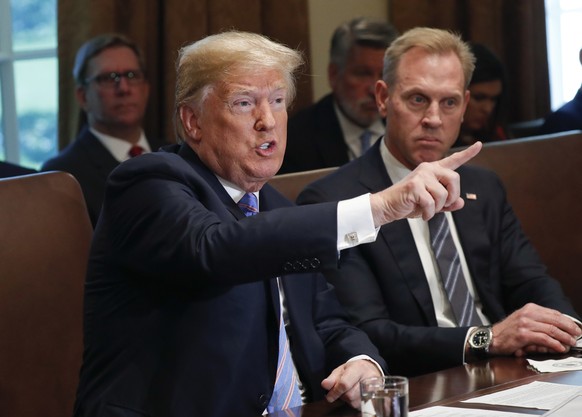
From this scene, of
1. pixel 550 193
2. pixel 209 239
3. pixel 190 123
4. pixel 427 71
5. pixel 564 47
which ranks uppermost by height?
pixel 564 47

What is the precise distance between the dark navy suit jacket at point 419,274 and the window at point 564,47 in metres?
2.80

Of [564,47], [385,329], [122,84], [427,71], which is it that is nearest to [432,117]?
[427,71]

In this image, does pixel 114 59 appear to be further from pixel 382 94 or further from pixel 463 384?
pixel 463 384

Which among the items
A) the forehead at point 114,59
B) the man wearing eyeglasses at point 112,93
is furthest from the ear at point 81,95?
the forehead at point 114,59

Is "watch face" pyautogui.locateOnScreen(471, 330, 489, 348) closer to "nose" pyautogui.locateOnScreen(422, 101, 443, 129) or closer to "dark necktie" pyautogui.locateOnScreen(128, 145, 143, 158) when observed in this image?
"nose" pyautogui.locateOnScreen(422, 101, 443, 129)

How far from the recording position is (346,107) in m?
4.70

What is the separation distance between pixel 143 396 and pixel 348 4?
368 cm

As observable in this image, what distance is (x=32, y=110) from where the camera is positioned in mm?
4961

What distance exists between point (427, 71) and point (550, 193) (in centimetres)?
84

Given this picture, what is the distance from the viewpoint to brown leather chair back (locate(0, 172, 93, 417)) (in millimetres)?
2496

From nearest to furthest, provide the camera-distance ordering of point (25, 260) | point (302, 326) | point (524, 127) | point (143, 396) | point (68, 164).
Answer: point (143, 396) < point (302, 326) < point (25, 260) < point (68, 164) < point (524, 127)

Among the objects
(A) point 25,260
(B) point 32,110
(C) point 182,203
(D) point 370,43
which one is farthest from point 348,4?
(C) point 182,203

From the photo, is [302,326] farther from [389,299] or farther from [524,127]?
[524,127]

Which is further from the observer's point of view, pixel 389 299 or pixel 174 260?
pixel 389 299
